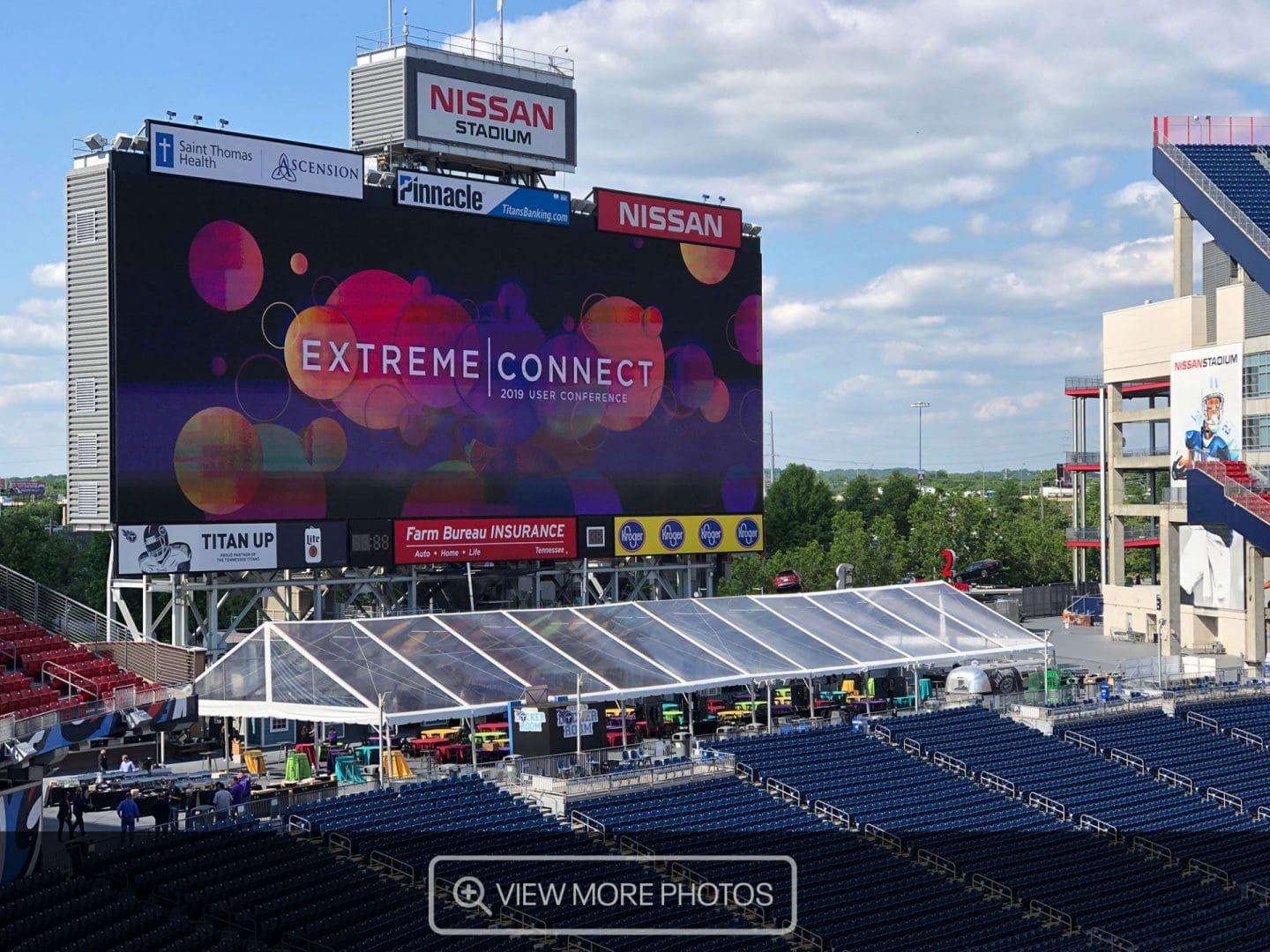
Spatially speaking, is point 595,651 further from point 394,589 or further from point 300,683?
point 394,589

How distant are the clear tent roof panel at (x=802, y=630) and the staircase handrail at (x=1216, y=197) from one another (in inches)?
789

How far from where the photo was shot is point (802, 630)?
1464 inches

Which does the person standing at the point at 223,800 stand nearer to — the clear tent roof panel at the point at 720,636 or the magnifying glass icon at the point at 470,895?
the magnifying glass icon at the point at 470,895

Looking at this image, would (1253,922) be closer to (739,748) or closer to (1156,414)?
(739,748)

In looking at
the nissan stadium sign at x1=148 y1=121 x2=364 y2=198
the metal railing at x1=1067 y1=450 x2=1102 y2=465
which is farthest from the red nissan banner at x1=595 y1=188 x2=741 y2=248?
the metal railing at x1=1067 y1=450 x2=1102 y2=465

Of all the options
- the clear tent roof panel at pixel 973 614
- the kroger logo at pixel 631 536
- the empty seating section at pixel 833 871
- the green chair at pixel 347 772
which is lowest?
the empty seating section at pixel 833 871

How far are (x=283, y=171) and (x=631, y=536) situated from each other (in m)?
12.4

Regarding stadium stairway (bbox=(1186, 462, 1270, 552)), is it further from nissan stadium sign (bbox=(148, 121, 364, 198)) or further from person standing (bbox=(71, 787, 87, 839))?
person standing (bbox=(71, 787, 87, 839))

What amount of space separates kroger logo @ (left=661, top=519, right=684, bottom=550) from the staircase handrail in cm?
2127

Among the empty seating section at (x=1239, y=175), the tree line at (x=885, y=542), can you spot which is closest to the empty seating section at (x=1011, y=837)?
the empty seating section at (x=1239, y=175)

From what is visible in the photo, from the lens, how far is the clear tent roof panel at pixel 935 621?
3906 cm

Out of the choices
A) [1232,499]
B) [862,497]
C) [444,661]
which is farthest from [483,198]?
[862,497]

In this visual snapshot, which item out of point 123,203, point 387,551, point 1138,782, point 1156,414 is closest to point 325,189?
point 123,203

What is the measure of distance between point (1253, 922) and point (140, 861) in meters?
19.3
